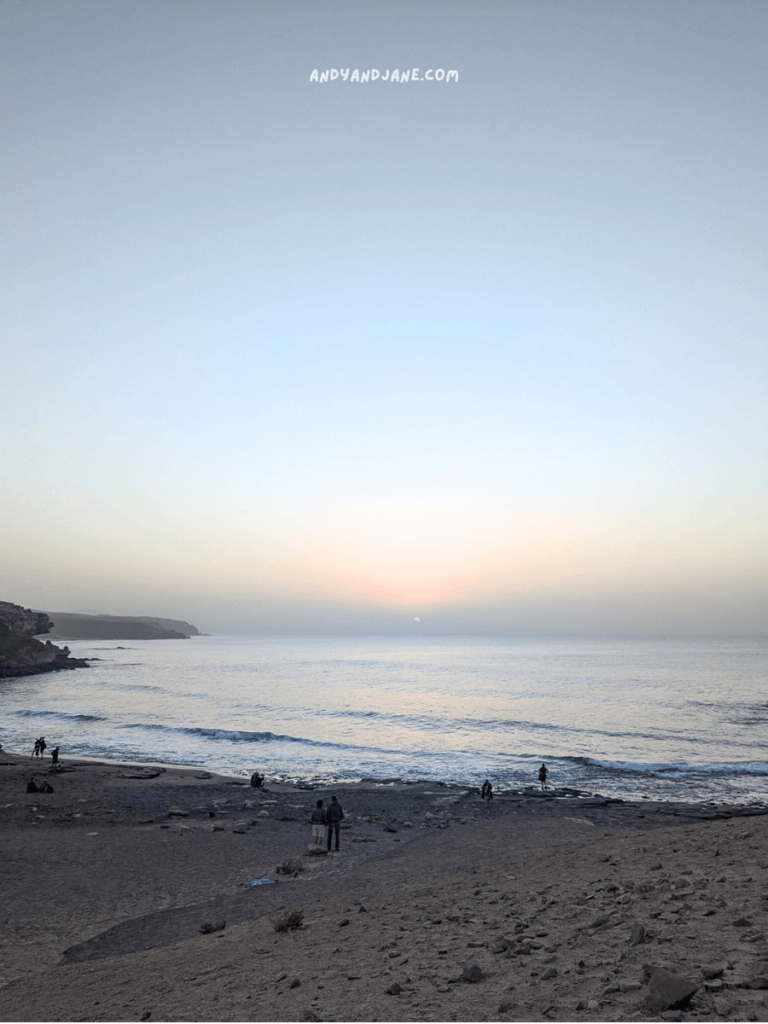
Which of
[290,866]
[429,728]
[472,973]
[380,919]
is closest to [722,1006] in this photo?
[472,973]

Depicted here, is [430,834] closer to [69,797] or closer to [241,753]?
[69,797]

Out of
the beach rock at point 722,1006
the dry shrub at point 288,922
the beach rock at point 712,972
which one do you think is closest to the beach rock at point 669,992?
the beach rock at point 722,1006

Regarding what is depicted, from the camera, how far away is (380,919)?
10.8 meters

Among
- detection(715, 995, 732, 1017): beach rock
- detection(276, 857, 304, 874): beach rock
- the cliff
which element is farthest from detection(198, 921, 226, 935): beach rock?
the cliff

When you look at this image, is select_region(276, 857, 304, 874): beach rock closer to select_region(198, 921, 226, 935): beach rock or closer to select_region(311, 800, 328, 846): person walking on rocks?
select_region(311, 800, 328, 846): person walking on rocks

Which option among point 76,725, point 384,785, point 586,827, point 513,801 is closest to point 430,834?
point 586,827

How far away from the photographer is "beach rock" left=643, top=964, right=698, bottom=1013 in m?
5.56

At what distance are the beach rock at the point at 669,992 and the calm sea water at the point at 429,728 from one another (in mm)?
28157

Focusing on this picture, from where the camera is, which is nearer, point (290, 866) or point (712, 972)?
point (712, 972)

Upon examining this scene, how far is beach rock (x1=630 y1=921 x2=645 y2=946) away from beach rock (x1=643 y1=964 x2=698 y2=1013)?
174cm

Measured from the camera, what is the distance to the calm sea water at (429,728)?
3691 centimetres

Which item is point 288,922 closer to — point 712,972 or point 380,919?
point 380,919

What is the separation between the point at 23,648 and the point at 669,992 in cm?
13076

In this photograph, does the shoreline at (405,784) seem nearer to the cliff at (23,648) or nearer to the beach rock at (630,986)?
the beach rock at (630,986)
